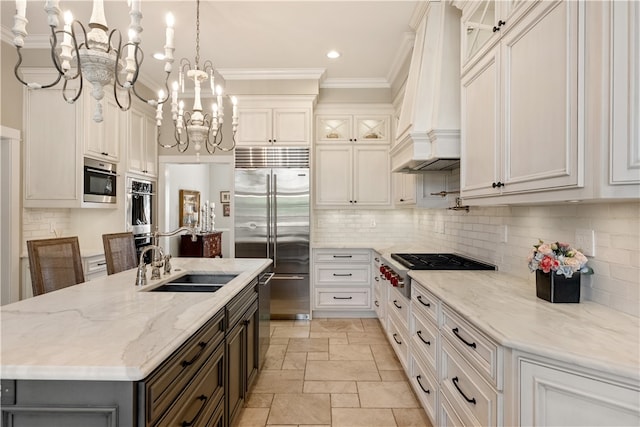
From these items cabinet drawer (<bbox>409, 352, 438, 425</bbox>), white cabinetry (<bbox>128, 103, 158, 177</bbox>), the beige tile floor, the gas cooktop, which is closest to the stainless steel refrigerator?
the beige tile floor

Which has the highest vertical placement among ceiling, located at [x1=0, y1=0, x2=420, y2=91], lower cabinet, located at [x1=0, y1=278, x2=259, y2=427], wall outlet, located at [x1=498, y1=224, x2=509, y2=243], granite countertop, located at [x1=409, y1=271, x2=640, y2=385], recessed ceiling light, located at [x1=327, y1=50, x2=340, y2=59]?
ceiling, located at [x1=0, y1=0, x2=420, y2=91]

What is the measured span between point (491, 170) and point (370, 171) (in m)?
2.78

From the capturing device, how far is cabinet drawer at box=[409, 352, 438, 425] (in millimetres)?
2029

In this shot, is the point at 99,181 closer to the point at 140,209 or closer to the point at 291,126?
the point at 140,209

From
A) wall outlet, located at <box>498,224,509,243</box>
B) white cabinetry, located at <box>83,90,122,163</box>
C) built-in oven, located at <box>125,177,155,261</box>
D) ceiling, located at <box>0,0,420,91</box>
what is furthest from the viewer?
built-in oven, located at <box>125,177,155,261</box>

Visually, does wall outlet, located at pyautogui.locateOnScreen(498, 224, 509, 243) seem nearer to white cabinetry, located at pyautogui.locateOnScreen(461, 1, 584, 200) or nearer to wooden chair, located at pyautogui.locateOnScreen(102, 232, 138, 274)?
white cabinetry, located at pyautogui.locateOnScreen(461, 1, 584, 200)

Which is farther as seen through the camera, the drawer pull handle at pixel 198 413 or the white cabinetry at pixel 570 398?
the drawer pull handle at pixel 198 413

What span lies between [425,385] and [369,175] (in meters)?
2.95

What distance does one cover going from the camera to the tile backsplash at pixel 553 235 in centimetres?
144

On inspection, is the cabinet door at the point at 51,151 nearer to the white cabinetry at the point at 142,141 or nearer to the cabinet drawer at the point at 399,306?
the white cabinetry at the point at 142,141

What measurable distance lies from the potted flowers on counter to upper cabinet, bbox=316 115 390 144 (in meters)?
3.30

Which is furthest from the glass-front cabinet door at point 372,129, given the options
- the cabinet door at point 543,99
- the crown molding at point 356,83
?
the cabinet door at point 543,99

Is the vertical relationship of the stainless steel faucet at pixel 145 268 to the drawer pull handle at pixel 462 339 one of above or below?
above

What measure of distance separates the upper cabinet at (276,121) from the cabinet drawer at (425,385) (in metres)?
2.90
